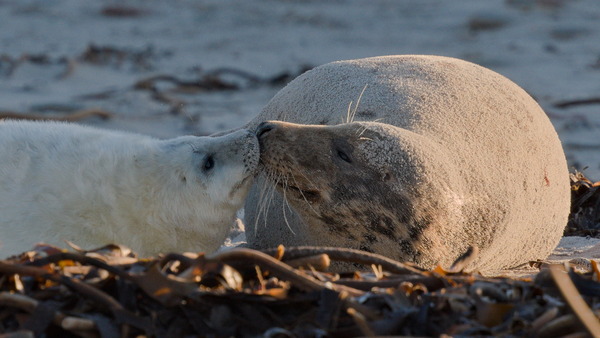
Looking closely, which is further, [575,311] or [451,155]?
[451,155]

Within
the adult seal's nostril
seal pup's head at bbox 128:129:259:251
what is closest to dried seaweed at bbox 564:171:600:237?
the adult seal's nostril

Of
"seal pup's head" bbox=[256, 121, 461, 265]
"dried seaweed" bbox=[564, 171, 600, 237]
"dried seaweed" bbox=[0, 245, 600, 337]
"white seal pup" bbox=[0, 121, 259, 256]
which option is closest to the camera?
"dried seaweed" bbox=[0, 245, 600, 337]

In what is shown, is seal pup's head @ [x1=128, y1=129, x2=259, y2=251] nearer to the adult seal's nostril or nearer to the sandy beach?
the adult seal's nostril

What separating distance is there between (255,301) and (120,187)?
1236 mm

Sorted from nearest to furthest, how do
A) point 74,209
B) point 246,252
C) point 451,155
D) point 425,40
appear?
point 246,252 < point 74,209 < point 451,155 < point 425,40

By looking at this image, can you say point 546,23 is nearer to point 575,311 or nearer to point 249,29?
point 249,29

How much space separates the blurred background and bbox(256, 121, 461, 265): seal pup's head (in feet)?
11.5

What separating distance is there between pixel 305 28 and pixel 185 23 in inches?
68.7

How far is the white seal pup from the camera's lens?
345cm

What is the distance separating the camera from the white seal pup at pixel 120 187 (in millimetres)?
3453

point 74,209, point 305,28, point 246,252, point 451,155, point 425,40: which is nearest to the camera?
point 246,252

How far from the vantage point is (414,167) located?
12.0 ft

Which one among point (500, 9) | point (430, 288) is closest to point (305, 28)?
point (500, 9)

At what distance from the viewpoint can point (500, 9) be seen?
1301 cm
